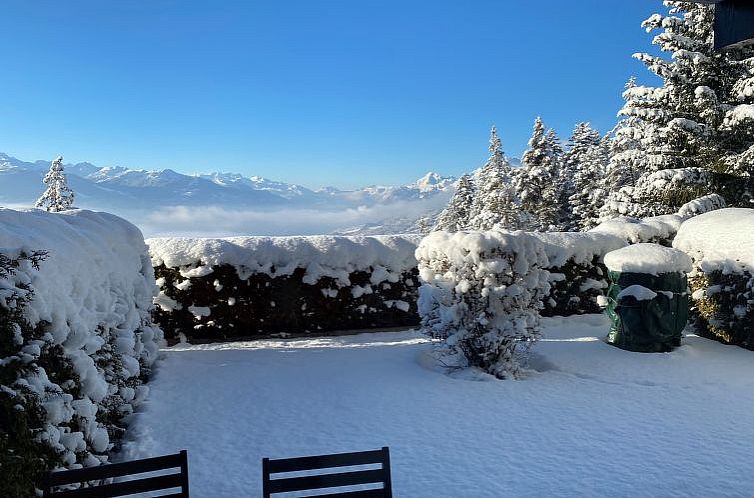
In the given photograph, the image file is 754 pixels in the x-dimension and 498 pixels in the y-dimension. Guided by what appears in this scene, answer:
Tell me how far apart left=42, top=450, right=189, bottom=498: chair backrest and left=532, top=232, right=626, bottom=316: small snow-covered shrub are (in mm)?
9297

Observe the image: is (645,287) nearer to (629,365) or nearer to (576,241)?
(629,365)

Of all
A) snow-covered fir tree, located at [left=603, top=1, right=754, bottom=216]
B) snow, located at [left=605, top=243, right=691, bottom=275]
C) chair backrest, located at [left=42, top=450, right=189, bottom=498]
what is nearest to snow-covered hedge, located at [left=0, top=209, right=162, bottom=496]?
chair backrest, located at [left=42, top=450, right=189, bottom=498]

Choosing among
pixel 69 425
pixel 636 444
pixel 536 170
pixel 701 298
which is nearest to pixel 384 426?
pixel 636 444

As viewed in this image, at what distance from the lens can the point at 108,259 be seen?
5.54 meters

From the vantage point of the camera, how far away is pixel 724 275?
8.84 metres

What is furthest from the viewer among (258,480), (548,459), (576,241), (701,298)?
(576,241)

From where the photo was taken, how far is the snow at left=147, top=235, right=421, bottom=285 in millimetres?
9469

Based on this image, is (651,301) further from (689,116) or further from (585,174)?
(585,174)

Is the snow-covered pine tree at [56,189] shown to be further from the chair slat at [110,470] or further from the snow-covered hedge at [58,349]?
the chair slat at [110,470]

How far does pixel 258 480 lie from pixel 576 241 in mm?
8840

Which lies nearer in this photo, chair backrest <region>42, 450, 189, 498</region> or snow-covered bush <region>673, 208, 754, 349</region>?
chair backrest <region>42, 450, 189, 498</region>

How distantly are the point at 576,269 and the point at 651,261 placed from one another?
2757mm

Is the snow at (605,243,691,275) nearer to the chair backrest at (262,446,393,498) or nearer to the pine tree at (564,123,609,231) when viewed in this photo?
the chair backrest at (262,446,393,498)

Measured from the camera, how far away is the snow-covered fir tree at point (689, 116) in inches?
606
